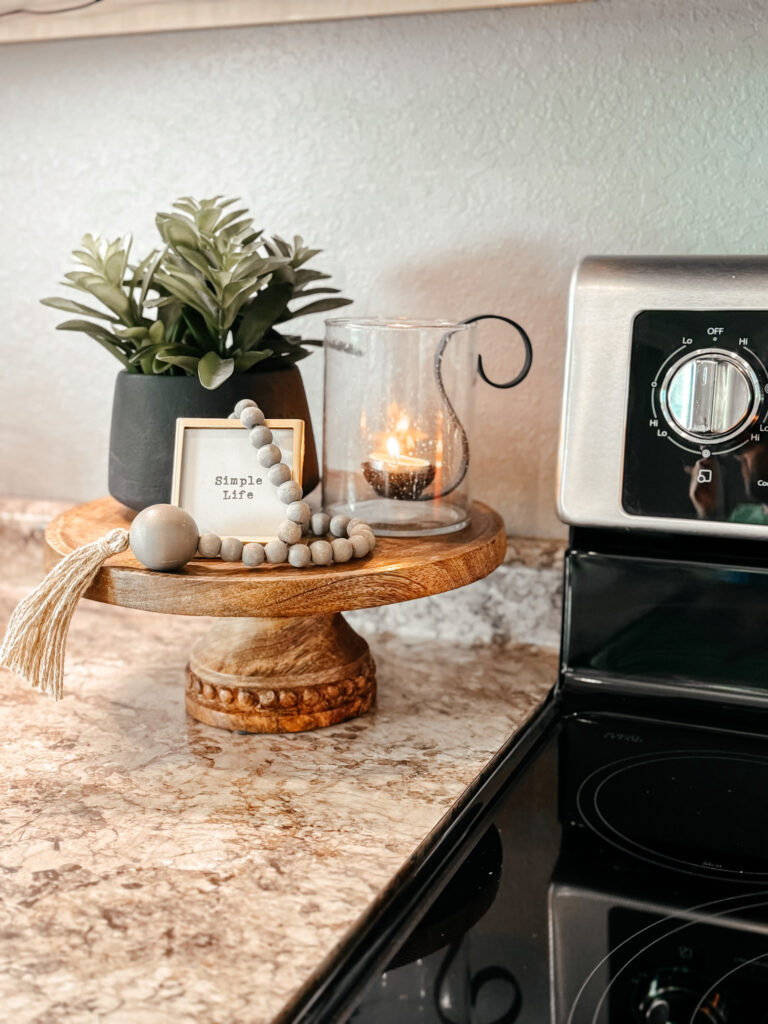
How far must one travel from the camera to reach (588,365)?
29.0 inches

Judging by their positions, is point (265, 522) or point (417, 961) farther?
point (265, 522)

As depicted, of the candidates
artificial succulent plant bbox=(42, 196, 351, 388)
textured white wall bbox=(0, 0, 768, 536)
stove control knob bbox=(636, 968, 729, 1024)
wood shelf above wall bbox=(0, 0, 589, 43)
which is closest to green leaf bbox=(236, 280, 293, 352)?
artificial succulent plant bbox=(42, 196, 351, 388)

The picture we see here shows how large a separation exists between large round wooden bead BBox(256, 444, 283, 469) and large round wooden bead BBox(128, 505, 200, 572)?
0.25 feet

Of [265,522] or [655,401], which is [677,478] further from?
[265,522]

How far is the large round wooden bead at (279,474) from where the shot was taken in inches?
27.9

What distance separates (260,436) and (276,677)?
18 centimetres

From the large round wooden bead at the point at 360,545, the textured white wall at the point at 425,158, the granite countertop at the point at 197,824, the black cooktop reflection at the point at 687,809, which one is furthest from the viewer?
the textured white wall at the point at 425,158

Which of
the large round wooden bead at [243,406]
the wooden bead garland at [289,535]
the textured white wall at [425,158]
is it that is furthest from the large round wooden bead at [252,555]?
the textured white wall at [425,158]

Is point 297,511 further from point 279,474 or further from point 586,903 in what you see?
point 586,903

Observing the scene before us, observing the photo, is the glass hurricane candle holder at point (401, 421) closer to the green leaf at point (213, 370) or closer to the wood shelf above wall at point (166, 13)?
the green leaf at point (213, 370)

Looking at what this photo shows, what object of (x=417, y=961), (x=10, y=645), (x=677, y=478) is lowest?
(x=417, y=961)

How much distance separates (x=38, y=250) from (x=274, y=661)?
596 mm

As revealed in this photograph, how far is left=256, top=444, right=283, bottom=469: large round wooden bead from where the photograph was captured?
2.32 ft

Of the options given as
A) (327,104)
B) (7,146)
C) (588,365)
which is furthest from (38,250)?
(588,365)
